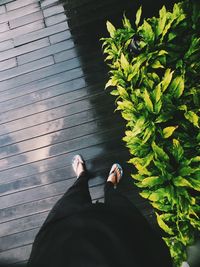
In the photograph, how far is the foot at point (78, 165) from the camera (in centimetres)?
286

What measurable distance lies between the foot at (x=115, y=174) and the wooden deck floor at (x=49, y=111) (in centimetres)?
10

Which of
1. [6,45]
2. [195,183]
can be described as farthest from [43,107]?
[195,183]

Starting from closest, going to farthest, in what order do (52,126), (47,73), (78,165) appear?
(78,165) < (52,126) < (47,73)

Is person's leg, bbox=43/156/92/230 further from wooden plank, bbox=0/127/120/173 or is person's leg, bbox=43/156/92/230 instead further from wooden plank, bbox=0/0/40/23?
wooden plank, bbox=0/0/40/23

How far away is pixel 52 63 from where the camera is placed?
335cm

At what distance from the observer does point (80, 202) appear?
2156 millimetres

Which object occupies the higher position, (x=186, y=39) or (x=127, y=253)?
(x=186, y=39)

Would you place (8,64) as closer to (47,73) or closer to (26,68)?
(26,68)

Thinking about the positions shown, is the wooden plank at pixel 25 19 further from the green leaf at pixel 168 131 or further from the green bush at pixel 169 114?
the green leaf at pixel 168 131

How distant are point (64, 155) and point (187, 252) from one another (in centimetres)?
158

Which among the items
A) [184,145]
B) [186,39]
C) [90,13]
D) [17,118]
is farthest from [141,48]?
[17,118]

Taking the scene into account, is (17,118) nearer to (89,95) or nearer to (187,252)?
(89,95)

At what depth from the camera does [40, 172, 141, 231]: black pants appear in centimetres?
192

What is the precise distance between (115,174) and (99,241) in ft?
4.32
